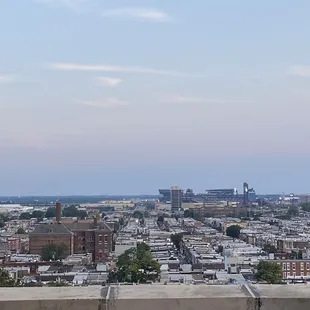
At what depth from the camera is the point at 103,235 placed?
91.9 feet

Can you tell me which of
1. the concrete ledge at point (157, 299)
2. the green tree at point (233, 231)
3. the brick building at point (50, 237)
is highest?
the concrete ledge at point (157, 299)

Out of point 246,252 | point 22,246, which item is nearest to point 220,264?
point 246,252

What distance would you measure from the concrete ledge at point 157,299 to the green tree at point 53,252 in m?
23.8

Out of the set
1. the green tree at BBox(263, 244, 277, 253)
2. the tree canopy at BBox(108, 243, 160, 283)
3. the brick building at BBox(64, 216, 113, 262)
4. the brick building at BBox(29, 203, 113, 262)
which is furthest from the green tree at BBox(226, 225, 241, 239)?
the tree canopy at BBox(108, 243, 160, 283)

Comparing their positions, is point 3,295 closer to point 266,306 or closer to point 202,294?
point 202,294

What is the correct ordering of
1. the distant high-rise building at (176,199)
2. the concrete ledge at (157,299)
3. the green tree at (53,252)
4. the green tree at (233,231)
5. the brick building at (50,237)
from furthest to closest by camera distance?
the distant high-rise building at (176,199)
the green tree at (233,231)
the brick building at (50,237)
the green tree at (53,252)
the concrete ledge at (157,299)

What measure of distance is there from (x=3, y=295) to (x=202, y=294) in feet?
1.20

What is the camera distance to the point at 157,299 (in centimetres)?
107

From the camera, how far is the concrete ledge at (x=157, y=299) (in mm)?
1067

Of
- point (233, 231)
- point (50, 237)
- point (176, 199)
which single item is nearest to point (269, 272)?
point (50, 237)

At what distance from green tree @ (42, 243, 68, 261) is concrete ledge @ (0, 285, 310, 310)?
23848 mm

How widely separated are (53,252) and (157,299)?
24546mm

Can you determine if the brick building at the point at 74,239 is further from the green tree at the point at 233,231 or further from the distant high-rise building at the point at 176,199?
the distant high-rise building at the point at 176,199

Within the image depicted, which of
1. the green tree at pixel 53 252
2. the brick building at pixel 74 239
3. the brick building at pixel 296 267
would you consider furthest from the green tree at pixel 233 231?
the brick building at pixel 296 267
